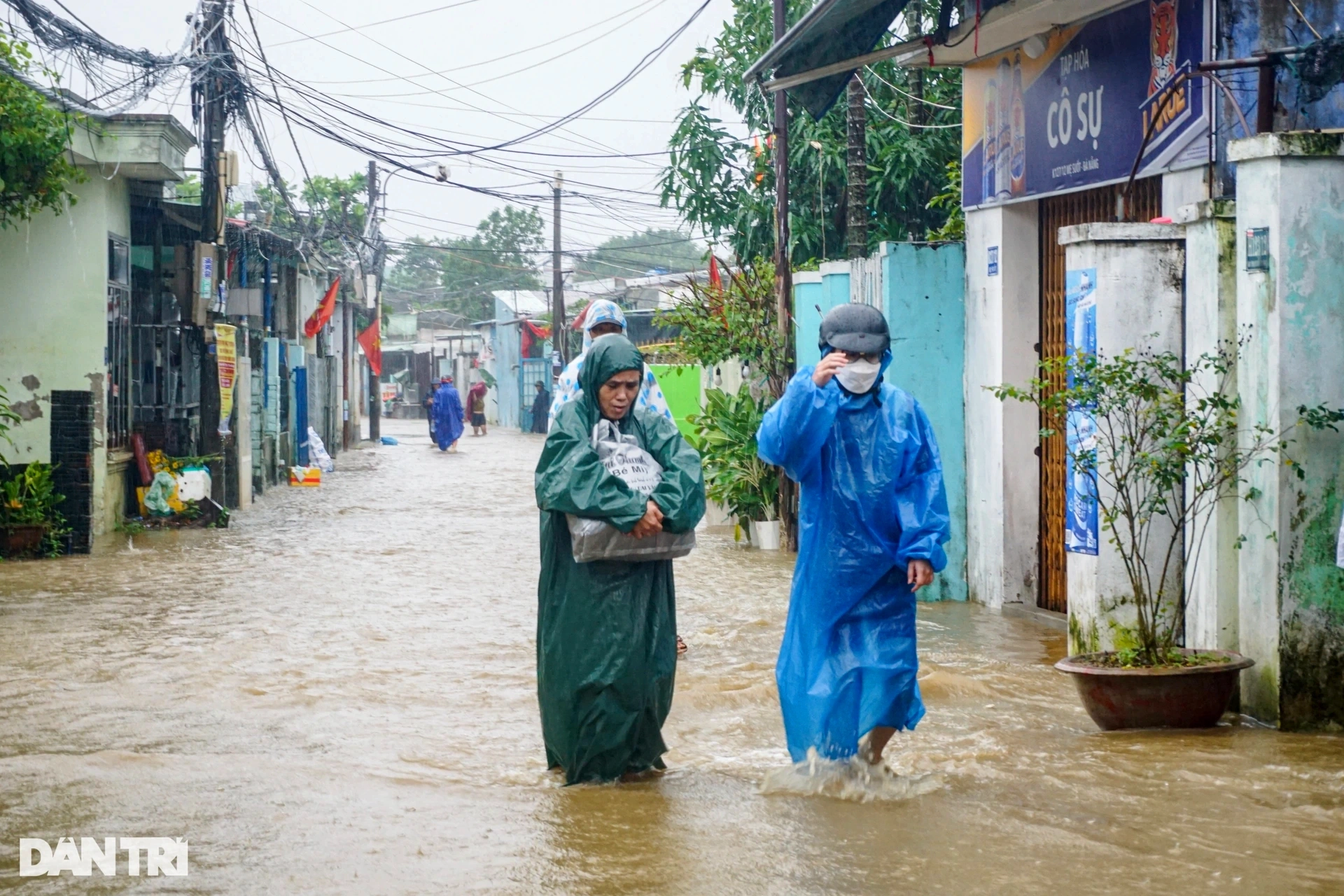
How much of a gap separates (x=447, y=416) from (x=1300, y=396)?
87.6 feet

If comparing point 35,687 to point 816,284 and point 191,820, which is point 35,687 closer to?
point 191,820

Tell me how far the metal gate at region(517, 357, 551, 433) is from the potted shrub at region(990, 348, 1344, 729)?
37.9 meters

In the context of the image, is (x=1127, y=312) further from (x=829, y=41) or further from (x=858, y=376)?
(x=829, y=41)

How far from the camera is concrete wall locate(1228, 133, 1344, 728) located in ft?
19.0

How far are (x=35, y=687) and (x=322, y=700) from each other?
5.07 ft

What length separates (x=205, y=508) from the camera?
51.9 feet

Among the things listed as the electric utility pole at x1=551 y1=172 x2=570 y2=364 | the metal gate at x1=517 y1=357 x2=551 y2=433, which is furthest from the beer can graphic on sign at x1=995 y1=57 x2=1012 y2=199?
the metal gate at x1=517 y1=357 x2=551 y2=433

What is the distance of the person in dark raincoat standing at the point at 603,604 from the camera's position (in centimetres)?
511

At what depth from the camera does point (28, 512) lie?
12.7m

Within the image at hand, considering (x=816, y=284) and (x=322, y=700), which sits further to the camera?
(x=816, y=284)

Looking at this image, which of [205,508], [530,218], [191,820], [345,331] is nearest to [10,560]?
[205,508]

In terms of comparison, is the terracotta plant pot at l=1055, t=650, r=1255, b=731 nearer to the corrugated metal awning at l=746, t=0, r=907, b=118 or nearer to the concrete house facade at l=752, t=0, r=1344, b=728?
the concrete house facade at l=752, t=0, r=1344, b=728

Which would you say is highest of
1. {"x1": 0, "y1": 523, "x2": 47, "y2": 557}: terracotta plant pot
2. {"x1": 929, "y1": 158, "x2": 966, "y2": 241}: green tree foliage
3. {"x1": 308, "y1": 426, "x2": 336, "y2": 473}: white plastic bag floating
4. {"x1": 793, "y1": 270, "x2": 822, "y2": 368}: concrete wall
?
{"x1": 929, "y1": 158, "x2": 966, "y2": 241}: green tree foliage

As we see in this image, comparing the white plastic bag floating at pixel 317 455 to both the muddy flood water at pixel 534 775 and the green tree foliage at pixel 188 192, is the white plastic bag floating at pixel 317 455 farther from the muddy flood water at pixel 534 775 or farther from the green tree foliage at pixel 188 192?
the muddy flood water at pixel 534 775
